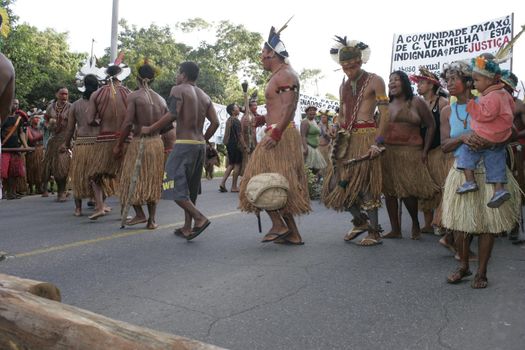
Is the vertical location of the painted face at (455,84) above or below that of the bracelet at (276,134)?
above

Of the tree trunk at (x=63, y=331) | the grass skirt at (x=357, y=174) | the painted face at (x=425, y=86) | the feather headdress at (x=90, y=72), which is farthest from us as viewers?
the feather headdress at (x=90, y=72)

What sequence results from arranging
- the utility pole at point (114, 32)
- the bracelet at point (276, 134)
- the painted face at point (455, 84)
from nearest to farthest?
the painted face at point (455, 84) → the bracelet at point (276, 134) → the utility pole at point (114, 32)

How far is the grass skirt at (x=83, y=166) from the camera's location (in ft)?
24.3

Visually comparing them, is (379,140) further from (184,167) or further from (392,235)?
(184,167)

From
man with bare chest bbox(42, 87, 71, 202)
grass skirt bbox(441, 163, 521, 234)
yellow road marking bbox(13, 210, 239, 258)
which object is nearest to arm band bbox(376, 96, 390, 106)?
grass skirt bbox(441, 163, 521, 234)

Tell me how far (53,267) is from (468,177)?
3.32 meters

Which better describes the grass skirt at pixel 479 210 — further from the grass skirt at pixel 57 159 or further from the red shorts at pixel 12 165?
the red shorts at pixel 12 165

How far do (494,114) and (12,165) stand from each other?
8.97 meters

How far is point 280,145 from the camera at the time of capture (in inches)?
222

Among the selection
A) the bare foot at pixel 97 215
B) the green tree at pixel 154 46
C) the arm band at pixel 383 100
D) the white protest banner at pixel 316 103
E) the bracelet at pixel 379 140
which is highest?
the green tree at pixel 154 46

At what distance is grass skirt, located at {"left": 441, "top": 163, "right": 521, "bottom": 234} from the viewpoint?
13.2ft

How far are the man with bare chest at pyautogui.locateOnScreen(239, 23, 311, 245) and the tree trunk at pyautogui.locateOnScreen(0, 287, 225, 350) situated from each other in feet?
11.5

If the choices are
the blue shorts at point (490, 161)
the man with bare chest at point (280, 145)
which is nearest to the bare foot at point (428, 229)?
the man with bare chest at point (280, 145)

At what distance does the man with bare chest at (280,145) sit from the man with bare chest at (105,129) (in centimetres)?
249
